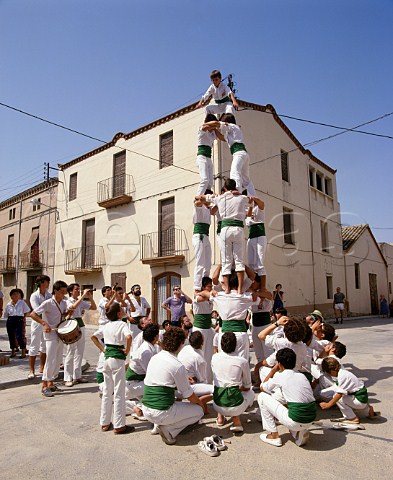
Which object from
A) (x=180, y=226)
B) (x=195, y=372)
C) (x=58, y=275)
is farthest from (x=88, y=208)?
(x=195, y=372)

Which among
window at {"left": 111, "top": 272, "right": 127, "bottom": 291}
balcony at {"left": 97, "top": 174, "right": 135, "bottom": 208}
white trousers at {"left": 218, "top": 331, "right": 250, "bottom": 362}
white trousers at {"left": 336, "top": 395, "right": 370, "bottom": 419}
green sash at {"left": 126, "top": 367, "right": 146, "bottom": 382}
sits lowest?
white trousers at {"left": 336, "top": 395, "right": 370, "bottom": 419}

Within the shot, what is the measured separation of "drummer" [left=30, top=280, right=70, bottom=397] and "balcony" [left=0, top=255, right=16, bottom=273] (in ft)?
66.2

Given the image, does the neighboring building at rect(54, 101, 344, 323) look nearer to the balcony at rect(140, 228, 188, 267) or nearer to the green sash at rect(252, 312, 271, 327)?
the balcony at rect(140, 228, 188, 267)

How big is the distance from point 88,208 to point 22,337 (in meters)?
11.3

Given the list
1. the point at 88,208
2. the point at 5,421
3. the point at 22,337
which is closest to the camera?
the point at 5,421

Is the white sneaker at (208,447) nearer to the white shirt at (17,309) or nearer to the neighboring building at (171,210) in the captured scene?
the white shirt at (17,309)

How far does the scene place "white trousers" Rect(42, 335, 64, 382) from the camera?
6.04 m

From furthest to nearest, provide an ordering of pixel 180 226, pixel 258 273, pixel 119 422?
pixel 180 226
pixel 258 273
pixel 119 422

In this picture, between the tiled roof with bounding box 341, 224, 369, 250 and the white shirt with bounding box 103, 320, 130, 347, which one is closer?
the white shirt with bounding box 103, 320, 130, 347

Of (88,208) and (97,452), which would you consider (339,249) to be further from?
(97,452)

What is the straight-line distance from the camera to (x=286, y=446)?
381 centimetres

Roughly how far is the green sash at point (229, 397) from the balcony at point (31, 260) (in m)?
20.0

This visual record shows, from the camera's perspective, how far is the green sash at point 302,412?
367 cm

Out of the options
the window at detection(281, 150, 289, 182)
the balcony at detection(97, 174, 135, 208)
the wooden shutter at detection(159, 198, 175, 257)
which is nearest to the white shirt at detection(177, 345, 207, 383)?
the wooden shutter at detection(159, 198, 175, 257)
